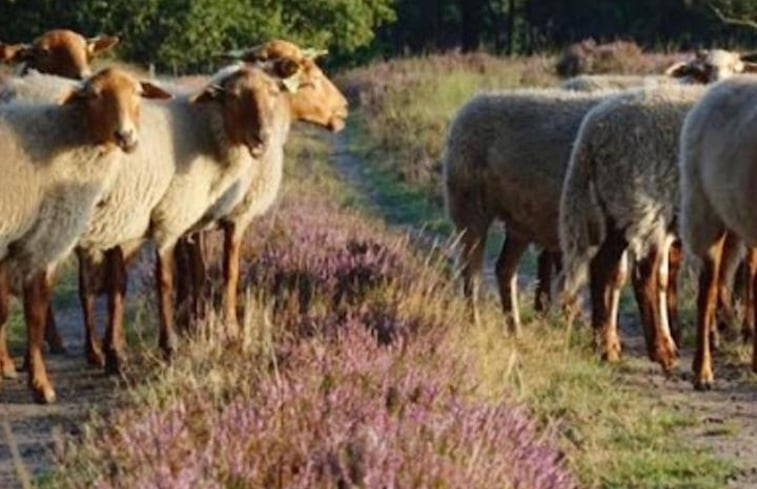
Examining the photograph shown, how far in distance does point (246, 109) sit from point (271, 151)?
0.96 metres

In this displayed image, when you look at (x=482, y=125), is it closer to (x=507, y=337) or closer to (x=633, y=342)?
(x=633, y=342)

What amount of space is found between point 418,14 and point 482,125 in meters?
70.3

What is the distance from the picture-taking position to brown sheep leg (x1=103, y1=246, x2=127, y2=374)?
11.5 metres


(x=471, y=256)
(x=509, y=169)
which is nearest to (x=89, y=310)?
(x=471, y=256)

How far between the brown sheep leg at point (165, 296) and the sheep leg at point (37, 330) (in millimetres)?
948

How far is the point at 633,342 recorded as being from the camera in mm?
13125

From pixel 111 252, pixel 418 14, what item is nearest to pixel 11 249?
pixel 111 252

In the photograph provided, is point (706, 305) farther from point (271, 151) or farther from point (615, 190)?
point (271, 151)

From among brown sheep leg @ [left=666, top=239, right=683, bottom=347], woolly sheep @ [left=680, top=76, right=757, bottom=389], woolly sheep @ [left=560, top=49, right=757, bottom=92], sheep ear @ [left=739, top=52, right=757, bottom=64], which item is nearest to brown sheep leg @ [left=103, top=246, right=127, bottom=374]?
woolly sheep @ [left=680, top=76, right=757, bottom=389]

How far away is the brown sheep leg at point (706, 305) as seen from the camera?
37.4 ft

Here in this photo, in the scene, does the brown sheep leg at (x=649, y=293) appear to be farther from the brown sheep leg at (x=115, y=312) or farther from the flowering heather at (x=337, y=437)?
the flowering heather at (x=337, y=437)

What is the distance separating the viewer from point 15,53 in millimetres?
15242

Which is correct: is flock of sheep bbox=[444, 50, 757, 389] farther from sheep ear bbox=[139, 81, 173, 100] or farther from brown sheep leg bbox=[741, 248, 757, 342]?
sheep ear bbox=[139, 81, 173, 100]

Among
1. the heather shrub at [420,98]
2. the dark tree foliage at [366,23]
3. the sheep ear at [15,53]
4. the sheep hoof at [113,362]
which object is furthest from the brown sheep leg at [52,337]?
the dark tree foliage at [366,23]
